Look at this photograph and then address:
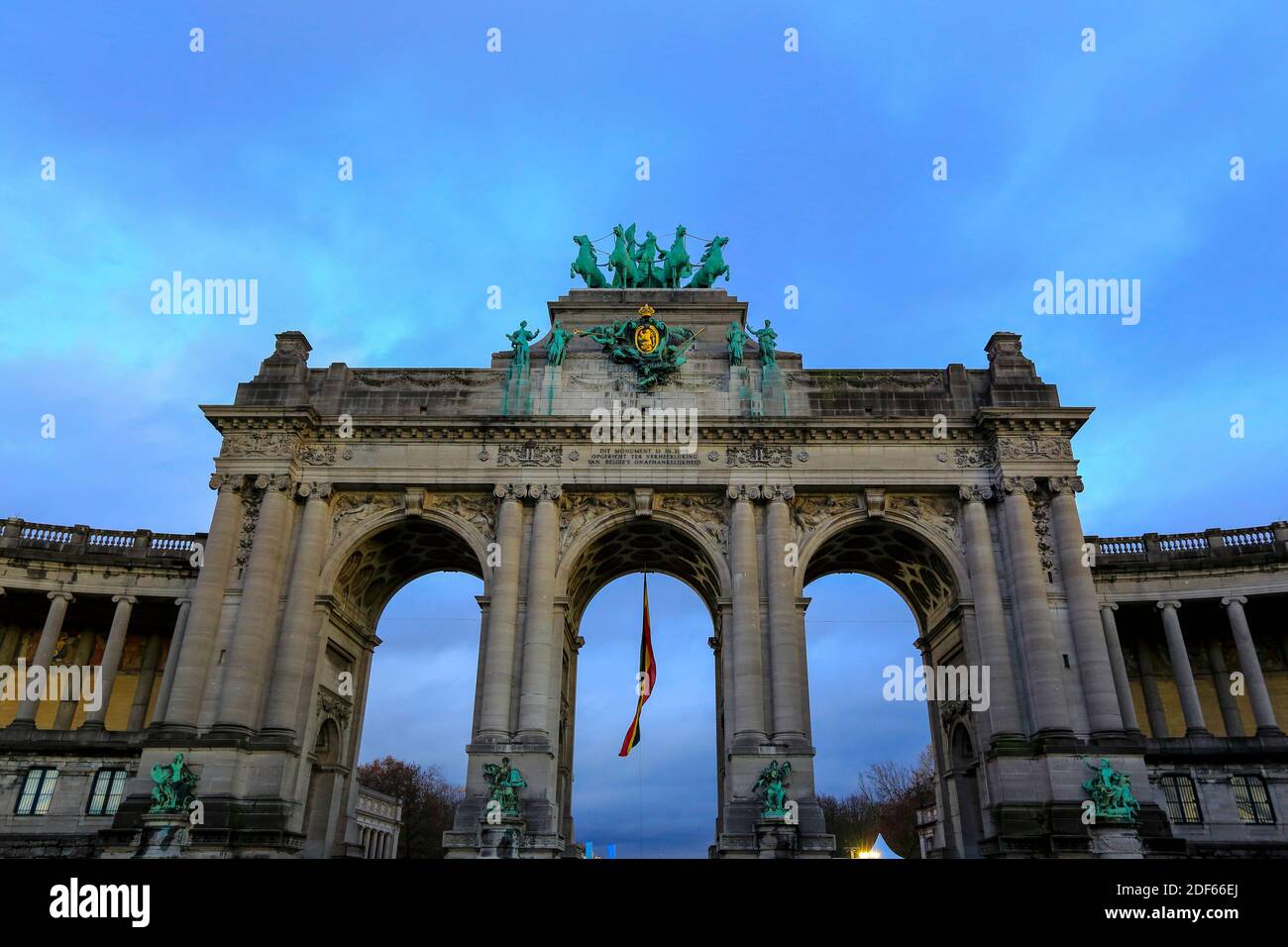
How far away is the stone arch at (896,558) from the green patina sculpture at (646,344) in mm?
9636

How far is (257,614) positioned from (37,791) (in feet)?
49.5

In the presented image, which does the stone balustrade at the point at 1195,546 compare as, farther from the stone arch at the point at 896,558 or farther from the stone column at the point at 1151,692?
the stone arch at the point at 896,558

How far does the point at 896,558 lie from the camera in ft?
125

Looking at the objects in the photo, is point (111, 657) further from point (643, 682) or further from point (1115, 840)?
point (1115, 840)

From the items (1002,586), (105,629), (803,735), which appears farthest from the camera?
(105,629)

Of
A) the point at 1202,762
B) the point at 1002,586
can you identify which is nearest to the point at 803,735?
the point at 1002,586

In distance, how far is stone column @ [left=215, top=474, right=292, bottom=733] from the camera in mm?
30812

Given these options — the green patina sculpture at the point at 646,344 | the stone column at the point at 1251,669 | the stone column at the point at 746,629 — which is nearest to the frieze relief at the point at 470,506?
the green patina sculpture at the point at 646,344

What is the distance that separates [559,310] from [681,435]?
9.31 meters

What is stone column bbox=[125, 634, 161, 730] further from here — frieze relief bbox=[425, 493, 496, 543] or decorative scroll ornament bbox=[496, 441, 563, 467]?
decorative scroll ornament bbox=[496, 441, 563, 467]

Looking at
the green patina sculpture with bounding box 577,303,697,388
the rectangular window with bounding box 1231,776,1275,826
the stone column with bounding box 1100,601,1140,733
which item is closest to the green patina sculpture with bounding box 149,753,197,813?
the green patina sculpture with bounding box 577,303,697,388

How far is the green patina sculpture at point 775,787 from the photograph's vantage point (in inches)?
1108
